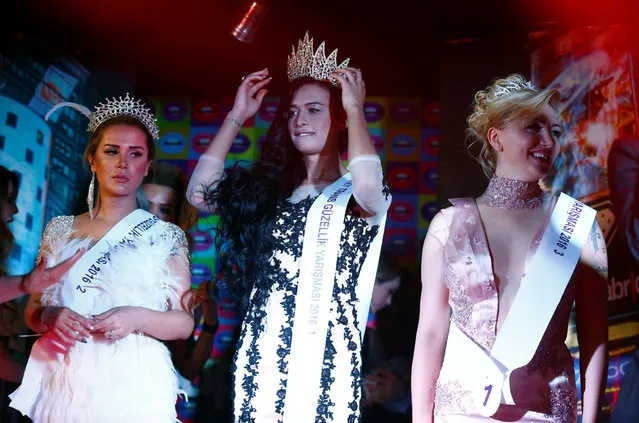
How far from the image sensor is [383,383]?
3863mm

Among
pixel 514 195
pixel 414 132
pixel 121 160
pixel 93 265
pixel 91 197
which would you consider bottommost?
pixel 93 265

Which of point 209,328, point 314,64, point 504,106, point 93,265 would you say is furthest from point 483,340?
point 209,328

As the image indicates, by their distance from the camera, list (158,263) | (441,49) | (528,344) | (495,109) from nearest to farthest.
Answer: (528,344) < (495,109) < (158,263) < (441,49)

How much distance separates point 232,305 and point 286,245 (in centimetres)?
97

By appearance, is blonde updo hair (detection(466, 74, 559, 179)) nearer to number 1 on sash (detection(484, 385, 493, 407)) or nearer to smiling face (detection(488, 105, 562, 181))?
smiling face (detection(488, 105, 562, 181))

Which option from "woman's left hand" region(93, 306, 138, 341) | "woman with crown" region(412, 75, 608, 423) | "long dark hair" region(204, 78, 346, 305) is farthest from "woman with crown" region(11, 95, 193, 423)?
"woman with crown" region(412, 75, 608, 423)

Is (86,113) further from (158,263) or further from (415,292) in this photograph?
(415,292)

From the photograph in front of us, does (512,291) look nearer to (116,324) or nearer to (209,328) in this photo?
(116,324)

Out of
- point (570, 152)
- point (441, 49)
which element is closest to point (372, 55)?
point (441, 49)

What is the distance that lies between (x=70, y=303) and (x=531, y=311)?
5.45 feet

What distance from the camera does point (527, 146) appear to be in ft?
10.0

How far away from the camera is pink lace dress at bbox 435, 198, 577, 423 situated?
274 centimetres

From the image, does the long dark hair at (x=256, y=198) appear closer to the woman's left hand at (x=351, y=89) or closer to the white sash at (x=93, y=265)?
the woman's left hand at (x=351, y=89)

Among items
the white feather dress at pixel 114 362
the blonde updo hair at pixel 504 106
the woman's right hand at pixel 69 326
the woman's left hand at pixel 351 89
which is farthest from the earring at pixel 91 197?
the blonde updo hair at pixel 504 106
